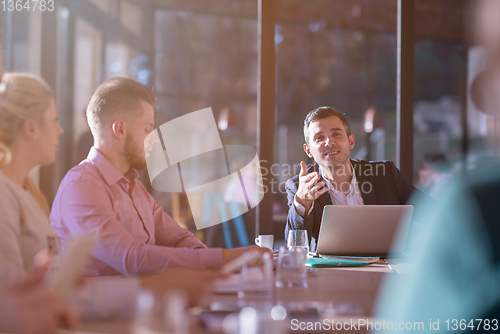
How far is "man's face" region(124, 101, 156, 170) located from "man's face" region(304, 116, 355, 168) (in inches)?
50.9

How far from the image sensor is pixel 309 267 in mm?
1986

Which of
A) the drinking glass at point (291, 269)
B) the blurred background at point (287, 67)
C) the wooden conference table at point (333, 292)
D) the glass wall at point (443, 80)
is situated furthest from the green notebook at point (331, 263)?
the glass wall at point (443, 80)

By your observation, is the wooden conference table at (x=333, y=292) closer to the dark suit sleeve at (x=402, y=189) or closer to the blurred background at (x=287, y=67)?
the dark suit sleeve at (x=402, y=189)

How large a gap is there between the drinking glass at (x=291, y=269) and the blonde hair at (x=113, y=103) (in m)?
0.94

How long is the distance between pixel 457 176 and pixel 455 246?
16 cm

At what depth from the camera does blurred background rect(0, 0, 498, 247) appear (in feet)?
19.8

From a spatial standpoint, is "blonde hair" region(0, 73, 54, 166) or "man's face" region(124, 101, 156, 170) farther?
"man's face" region(124, 101, 156, 170)

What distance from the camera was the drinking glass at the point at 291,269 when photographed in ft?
4.87

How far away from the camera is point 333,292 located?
57.7 inches

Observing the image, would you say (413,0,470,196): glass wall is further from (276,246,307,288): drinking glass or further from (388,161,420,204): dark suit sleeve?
(276,246,307,288): drinking glass

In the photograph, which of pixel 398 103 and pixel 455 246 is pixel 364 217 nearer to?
pixel 455 246

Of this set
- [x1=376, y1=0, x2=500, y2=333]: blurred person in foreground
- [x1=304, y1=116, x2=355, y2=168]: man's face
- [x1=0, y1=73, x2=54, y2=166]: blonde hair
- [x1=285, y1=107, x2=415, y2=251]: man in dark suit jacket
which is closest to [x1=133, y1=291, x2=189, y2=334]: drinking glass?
[x1=376, y1=0, x2=500, y2=333]: blurred person in foreground

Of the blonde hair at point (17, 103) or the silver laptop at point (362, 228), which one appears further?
the silver laptop at point (362, 228)

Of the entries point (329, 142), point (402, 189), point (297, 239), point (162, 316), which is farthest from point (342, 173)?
point (162, 316)
